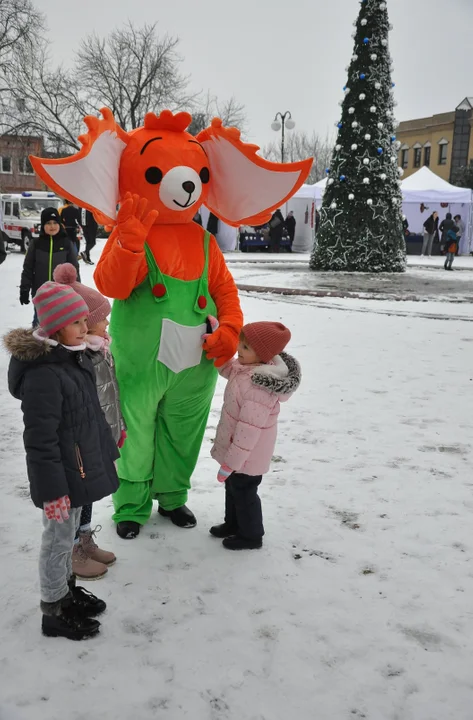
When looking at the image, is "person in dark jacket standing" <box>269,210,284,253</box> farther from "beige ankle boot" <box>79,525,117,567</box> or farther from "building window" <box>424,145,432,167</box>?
"building window" <box>424,145,432,167</box>

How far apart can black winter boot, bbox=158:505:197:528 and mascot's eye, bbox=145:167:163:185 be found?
5.66 ft

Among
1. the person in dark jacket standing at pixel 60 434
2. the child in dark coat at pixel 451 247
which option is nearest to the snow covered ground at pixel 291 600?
the person in dark jacket standing at pixel 60 434

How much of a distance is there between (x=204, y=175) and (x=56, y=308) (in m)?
1.37

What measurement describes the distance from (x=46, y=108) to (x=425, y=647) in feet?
115

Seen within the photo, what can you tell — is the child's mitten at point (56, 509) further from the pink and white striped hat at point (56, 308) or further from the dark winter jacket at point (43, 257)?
the dark winter jacket at point (43, 257)

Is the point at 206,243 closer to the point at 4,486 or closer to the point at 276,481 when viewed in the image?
the point at 276,481

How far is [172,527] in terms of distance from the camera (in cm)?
335

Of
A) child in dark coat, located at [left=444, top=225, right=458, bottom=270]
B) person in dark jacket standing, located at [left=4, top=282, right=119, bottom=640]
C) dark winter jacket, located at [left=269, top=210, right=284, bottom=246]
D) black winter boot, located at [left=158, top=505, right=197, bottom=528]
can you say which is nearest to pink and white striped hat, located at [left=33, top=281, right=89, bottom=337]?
person in dark jacket standing, located at [left=4, top=282, right=119, bottom=640]

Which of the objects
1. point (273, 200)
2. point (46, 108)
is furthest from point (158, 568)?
point (46, 108)

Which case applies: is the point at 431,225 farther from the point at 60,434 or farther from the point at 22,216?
the point at 60,434

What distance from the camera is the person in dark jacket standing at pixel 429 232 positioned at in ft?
77.7

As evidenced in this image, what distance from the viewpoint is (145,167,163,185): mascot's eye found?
10.3 ft

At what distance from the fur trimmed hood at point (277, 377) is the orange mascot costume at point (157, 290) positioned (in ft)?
0.95

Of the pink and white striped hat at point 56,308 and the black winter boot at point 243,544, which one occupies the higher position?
the pink and white striped hat at point 56,308
